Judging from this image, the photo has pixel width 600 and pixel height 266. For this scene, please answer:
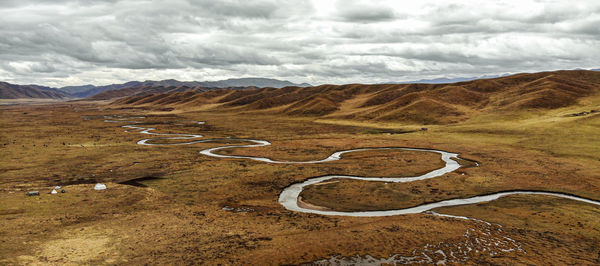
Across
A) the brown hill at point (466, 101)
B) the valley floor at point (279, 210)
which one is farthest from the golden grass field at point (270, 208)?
the brown hill at point (466, 101)

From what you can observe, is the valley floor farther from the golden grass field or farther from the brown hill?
the brown hill

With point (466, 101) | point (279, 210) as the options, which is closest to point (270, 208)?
point (279, 210)

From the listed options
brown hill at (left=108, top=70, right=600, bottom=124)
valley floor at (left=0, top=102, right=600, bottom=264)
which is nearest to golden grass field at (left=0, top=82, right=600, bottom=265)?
valley floor at (left=0, top=102, right=600, bottom=264)

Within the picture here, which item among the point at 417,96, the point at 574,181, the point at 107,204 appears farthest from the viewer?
the point at 417,96

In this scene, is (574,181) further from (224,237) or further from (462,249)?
(224,237)

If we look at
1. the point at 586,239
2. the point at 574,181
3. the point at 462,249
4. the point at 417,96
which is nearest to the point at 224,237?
the point at 462,249

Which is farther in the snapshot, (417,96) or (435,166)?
(417,96)

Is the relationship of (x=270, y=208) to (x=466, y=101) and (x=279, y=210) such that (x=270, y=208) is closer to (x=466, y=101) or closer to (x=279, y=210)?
(x=279, y=210)
